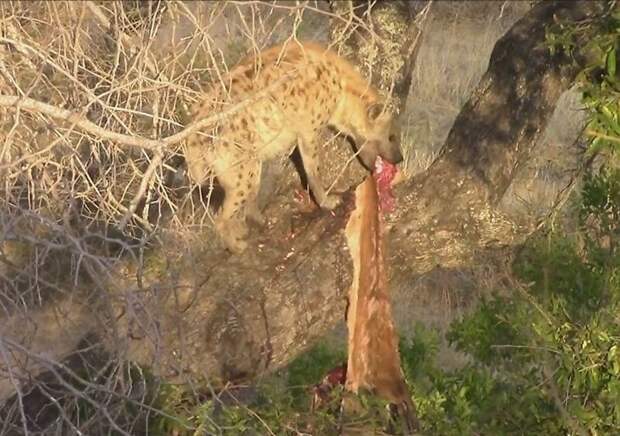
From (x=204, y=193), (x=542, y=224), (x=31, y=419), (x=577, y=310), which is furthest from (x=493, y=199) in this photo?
(x=31, y=419)

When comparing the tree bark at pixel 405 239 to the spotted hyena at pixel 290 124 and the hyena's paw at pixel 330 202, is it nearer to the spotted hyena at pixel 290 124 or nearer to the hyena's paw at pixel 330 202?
the hyena's paw at pixel 330 202

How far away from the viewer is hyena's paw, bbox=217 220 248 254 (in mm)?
4068

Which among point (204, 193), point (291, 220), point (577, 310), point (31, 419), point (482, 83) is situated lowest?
point (31, 419)

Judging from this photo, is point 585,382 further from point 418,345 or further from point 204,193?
point 204,193

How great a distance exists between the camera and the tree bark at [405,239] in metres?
3.72

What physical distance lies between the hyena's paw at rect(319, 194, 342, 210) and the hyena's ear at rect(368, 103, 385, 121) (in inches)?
38.1

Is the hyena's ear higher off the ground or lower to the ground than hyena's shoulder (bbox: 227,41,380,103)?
lower

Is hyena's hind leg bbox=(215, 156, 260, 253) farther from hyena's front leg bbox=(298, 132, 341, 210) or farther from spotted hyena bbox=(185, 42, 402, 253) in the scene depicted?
hyena's front leg bbox=(298, 132, 341, 210)

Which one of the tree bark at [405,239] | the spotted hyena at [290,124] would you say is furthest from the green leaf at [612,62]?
the spotted hyena at [290,124]

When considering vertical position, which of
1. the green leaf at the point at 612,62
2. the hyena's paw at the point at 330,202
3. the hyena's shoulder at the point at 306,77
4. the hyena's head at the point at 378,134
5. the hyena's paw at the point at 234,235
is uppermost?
the green leaf at the point at 612,62

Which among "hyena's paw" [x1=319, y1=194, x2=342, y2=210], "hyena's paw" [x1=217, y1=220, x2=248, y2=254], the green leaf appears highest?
the green leaf

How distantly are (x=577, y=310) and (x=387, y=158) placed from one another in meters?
1.38

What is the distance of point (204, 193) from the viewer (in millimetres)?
4648

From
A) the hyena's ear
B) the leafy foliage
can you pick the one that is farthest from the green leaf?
the hyena's ear
